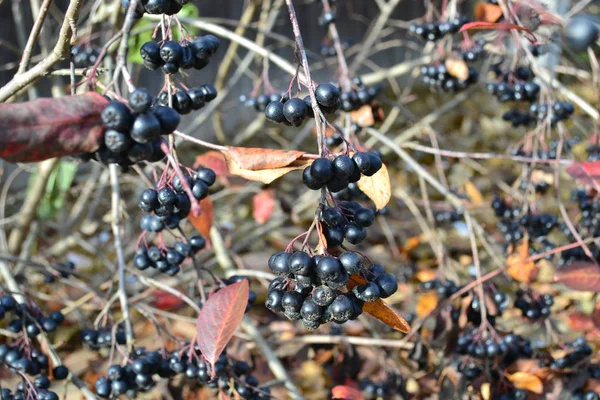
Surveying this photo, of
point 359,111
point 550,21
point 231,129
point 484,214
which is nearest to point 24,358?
point 359,111

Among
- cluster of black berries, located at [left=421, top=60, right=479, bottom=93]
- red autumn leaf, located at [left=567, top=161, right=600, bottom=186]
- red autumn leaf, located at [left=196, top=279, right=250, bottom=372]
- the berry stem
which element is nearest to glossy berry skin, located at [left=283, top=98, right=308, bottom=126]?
the berry stem

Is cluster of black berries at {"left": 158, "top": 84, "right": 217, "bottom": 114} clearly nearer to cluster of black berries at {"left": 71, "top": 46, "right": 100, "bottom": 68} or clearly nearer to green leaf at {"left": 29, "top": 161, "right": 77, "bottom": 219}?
cluster of black berries at {"left": 71, "top": 46, "right": 100, "bottom": 68}

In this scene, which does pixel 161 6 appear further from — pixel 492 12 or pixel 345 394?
pixel 492 12

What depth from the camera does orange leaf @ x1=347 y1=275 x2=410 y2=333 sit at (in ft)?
2.83

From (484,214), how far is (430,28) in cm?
216

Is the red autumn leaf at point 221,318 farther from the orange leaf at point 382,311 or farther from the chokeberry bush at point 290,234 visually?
the orange leaf at point 382,311

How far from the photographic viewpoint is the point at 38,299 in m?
2.53

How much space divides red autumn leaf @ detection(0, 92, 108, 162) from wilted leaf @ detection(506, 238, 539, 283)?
50.5 inches

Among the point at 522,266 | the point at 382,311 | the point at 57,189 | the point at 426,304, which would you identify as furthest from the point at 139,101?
the point at 57,189

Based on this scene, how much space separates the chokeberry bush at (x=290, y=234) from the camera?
2.59 feet

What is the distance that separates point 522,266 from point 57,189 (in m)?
1.91

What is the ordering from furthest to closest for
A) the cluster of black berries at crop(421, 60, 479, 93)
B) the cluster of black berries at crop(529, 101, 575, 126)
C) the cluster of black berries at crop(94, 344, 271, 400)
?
the cluster of black berries at crop(421, 60, 479, 93) < the cluster of black berries at crop(529, 101, 575, 126) < the cluster of black berries at crop(94, 344, 271, 400)

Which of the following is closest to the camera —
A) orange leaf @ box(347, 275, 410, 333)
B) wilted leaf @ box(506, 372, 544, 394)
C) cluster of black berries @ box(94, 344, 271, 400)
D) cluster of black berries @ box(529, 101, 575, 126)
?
orange leaf @ box(347, 275, 410, 333)

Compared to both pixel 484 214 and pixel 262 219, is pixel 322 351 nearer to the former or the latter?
pixel 262 219
